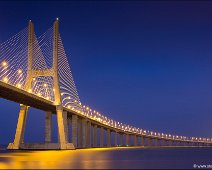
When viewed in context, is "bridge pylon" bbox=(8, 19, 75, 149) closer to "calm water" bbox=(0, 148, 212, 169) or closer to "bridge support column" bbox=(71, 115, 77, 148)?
"bridge support column" bbox=(71, 115, 77, 148)

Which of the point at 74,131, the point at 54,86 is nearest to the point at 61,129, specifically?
the point at 54,86

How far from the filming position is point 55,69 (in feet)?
192

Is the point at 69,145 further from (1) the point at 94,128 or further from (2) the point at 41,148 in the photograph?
(1) the point at 94,128

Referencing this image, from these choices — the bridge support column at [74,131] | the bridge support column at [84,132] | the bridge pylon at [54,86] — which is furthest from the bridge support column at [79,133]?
the bridge pylon at [54,86]

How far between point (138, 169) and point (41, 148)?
41.4 metres

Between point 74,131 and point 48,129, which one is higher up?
point 74,131

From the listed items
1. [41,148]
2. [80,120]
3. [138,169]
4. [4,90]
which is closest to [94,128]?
[80,120]

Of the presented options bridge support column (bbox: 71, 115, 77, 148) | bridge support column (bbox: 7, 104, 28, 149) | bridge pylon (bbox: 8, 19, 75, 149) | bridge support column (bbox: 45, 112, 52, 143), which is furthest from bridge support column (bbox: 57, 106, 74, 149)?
bridge support column (bbox: 71, 115, 77, 148)

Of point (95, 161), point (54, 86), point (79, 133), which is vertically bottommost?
point (95, 161)

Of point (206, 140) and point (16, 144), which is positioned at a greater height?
point (206, 140)

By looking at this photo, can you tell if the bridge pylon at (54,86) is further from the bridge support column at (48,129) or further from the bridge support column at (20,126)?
the bridge support column at (48,129)

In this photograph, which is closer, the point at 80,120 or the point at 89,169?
the point at 89,169

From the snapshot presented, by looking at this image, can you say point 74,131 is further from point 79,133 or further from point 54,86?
point 54,86

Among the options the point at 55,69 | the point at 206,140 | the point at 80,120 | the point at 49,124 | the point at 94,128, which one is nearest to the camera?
the point at 55,69
